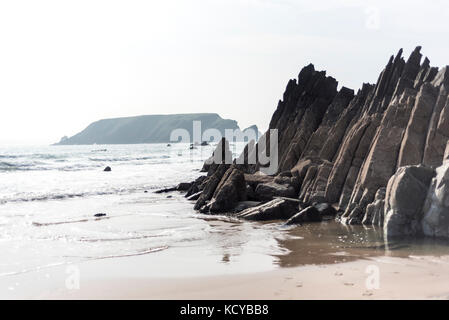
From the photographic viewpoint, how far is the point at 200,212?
25516 millimetres

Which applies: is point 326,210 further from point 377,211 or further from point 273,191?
point 273,191

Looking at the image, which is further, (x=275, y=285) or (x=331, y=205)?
(x=331, y=205)

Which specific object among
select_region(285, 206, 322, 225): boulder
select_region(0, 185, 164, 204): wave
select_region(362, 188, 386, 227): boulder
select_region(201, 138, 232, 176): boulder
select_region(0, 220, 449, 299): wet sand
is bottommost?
select_region(0, 185, 164, 204): wave

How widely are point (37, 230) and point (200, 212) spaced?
8.41 m

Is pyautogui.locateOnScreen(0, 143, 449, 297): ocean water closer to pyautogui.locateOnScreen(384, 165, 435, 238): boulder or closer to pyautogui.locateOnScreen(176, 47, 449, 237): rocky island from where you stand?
pyautogui.locateOnScreen(384, 165, 435, 238): boulder

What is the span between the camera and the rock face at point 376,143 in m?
19.0

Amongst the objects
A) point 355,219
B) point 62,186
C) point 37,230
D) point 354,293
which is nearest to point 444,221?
point 355,219

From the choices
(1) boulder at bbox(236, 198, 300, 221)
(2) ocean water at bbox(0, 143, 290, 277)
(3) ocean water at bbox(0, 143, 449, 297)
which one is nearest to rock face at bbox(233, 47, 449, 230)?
(1) boulder at bbox(236, 198, 300, 221)

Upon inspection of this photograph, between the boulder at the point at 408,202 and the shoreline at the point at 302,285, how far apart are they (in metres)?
3.18

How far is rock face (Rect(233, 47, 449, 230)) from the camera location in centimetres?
1897

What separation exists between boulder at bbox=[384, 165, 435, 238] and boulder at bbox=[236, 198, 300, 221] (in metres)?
6.21

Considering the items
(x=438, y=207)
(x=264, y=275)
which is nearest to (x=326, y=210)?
(x=438, y=207)

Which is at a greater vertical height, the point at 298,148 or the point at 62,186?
the point at 298,148
